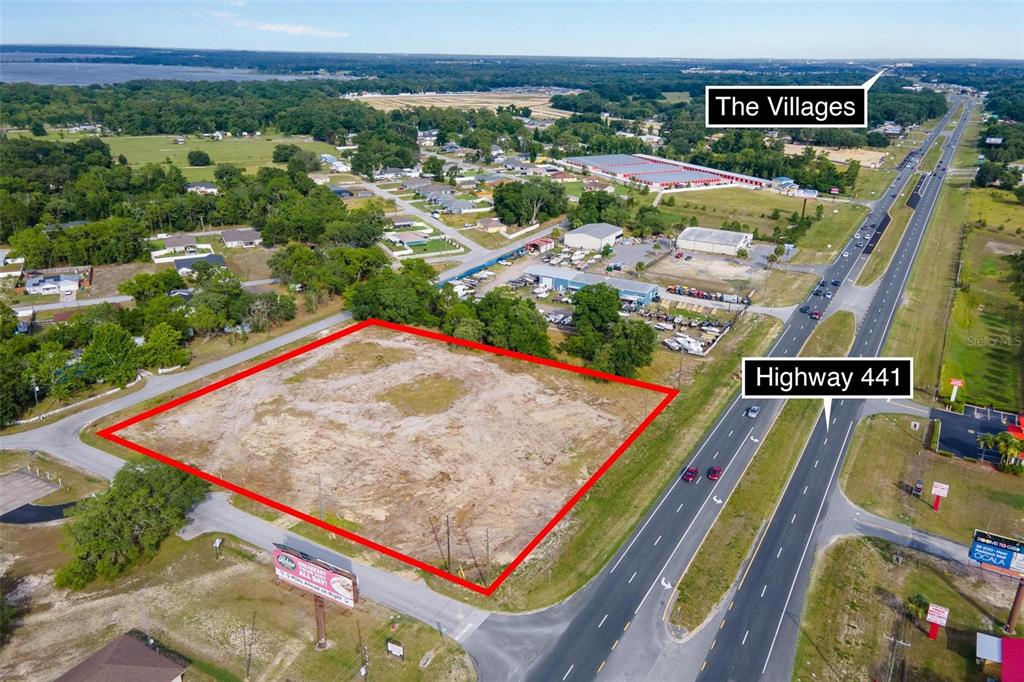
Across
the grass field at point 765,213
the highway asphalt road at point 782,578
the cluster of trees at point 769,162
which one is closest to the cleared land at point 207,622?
the highway asphalt road at point 782,578

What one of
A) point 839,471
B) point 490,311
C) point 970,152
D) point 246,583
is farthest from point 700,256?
point 970,152

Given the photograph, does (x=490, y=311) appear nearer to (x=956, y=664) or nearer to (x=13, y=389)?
(x=13, y=389)

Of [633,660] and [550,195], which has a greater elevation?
[550,195]

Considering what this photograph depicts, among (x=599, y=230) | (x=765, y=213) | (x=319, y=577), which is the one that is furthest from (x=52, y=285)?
(x=765, y=213)

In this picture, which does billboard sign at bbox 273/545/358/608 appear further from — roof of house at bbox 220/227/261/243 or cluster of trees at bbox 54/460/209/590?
roof of house at bbox 220/227/261/243

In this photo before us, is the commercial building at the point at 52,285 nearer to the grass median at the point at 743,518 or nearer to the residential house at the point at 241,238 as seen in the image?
the residential house at the point at 241,238

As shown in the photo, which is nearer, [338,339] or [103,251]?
[338,339]

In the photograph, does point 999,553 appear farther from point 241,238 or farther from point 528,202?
point 241,238
